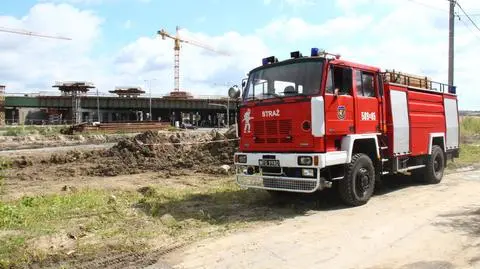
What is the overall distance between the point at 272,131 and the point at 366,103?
2.35m

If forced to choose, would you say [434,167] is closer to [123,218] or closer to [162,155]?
[123,218]

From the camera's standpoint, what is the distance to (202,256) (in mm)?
7191

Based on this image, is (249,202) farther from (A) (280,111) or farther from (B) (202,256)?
(B) (202,256)

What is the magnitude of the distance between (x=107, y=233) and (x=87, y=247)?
764 mm

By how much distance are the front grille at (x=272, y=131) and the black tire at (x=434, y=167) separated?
19.2 ft

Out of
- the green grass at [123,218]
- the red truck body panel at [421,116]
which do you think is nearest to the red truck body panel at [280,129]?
the green grass at [123,218]

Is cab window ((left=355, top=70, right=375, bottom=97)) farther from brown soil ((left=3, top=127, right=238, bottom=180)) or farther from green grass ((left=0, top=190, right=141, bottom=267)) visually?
brown soil ((left=3, top=127, right=238, bottom=180))

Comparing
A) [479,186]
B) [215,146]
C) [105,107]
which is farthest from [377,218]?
[105,107]

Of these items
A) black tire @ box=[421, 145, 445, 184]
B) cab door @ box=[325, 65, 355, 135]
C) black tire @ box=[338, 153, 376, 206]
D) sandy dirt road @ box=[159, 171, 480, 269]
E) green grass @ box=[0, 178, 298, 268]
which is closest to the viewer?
sandy dirt road @ box=[159, 171, 480, 269]

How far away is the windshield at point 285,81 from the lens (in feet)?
33.0

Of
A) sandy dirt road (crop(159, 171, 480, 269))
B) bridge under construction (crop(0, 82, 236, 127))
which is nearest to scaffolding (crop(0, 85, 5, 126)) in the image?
bridge under construction (crop(0, 82, 236, 127))

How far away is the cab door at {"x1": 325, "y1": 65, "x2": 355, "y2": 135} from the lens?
10016 millimetres

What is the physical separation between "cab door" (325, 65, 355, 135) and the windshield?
280 millimetres

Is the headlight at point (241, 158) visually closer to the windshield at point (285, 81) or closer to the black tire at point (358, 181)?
the windshield at point (285, 81)
